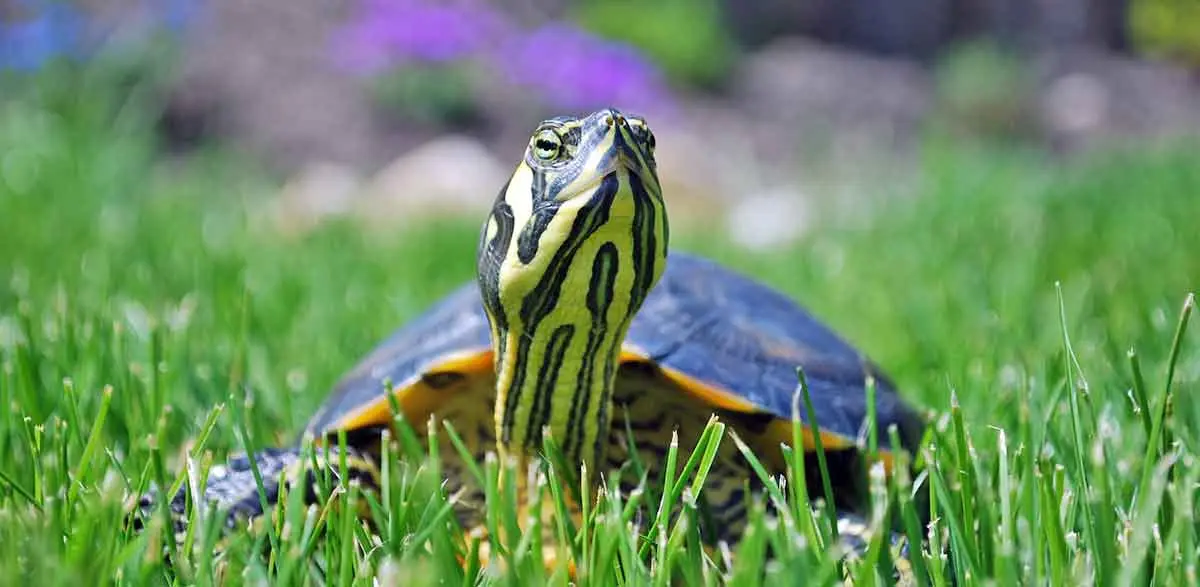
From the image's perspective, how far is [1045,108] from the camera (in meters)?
7.42

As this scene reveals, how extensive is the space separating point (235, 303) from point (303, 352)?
33cm

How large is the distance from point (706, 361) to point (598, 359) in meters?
0.24

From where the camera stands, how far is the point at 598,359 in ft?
4.47

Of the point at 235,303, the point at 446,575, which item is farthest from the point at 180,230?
the point at 446,575

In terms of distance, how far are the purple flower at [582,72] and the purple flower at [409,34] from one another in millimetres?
242

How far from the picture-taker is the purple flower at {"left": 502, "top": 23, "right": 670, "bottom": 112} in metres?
5.77

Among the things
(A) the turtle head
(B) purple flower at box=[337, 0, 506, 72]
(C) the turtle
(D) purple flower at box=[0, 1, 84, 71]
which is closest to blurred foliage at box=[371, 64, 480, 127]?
(B) purple flower at box=[337, 0, 506, 72]

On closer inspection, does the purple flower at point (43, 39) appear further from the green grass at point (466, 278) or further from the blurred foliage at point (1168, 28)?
the blurred foliage at point (1168, 28)

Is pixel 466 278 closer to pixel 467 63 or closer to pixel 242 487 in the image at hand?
pixel 242 487

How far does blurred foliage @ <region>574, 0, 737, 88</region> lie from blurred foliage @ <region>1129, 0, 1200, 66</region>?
13.2 ft

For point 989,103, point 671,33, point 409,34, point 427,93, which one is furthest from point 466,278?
point 989,103

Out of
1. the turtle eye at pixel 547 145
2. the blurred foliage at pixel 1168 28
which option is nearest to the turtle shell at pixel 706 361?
the turtle eye at pixel 547 145

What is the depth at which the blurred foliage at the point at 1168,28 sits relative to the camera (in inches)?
345

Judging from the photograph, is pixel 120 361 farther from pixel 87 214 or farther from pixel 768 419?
pixel 87 214
